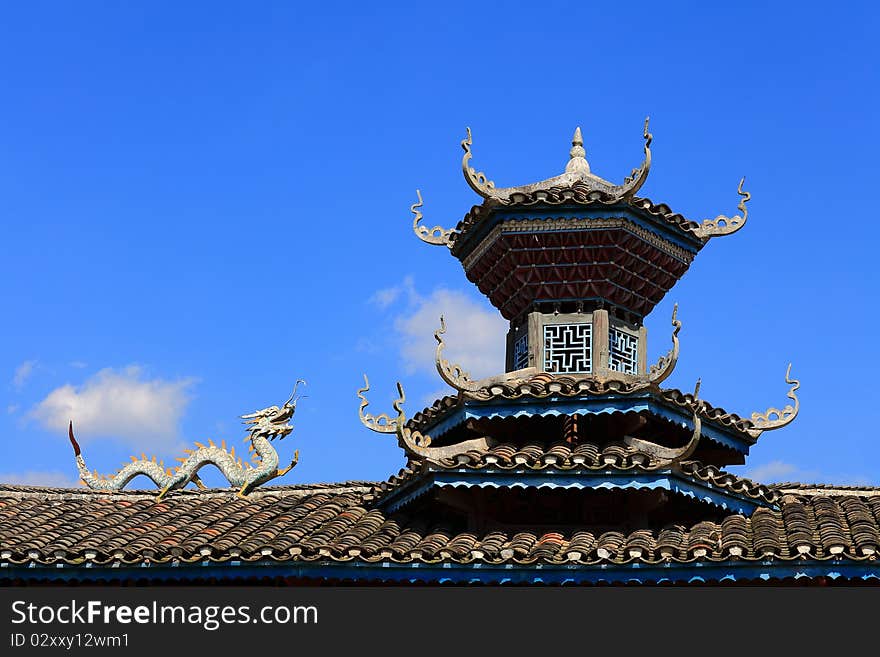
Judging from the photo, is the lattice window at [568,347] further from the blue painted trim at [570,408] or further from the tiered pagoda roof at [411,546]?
the tiered pagoda roof at [411,546]

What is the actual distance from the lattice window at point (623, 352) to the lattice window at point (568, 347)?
339 millimetres

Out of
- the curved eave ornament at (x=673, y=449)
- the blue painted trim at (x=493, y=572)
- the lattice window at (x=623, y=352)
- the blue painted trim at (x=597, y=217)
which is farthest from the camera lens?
the lattice window at (x=623, y=352)

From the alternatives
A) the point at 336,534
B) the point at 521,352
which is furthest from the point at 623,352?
the point at 336,534

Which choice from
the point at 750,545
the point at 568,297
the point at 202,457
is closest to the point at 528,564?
the point at 750,545

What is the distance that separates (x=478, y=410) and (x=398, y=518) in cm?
177

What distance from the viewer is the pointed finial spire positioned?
2411cm

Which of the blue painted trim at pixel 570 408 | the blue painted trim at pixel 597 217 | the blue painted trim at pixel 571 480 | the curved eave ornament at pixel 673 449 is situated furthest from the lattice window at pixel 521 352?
the blue painted trim at pixel 571 480

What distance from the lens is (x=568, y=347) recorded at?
74.8ft

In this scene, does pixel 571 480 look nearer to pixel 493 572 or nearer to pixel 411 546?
pixel 493 572

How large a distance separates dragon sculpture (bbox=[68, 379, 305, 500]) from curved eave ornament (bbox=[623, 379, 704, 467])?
5.53 m

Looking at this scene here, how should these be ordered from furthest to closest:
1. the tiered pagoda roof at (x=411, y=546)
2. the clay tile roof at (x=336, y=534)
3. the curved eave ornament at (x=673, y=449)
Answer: the curved eave ornament at (x=673, y=449)
the clay tile roof at (x=336, y=534)
the tiered pagoda roof at (x=411, y=546)

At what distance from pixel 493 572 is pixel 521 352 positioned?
5.30 meters

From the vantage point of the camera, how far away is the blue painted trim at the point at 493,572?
59.4 feet

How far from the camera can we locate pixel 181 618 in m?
18.0
